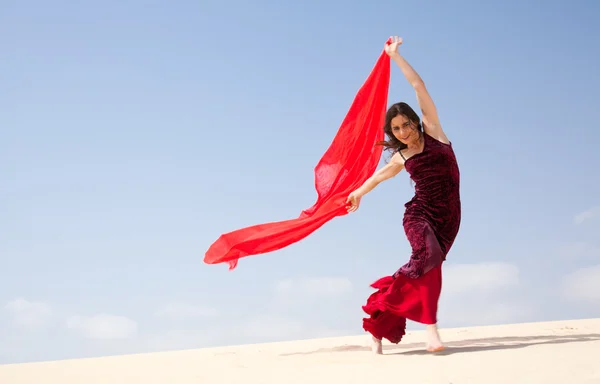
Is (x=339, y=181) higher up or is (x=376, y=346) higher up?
(x=339, y=181)

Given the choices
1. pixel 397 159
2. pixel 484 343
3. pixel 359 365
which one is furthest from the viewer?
pixel 484 343

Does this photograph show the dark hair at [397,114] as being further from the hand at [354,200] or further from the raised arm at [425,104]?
the hand at [354,200]

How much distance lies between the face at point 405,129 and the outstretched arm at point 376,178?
24 cm

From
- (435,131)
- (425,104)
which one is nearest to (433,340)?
(435,131)

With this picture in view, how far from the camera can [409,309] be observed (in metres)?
5.98

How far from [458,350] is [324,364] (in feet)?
3.99

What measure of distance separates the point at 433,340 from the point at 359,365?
78 centimetres

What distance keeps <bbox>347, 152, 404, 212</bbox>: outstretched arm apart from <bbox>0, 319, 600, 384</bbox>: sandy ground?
1.54 meters

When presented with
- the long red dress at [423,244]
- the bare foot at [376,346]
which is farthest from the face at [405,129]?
the bare foot at [376,346]

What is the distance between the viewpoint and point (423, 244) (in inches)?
236

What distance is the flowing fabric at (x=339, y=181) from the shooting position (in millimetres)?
7238

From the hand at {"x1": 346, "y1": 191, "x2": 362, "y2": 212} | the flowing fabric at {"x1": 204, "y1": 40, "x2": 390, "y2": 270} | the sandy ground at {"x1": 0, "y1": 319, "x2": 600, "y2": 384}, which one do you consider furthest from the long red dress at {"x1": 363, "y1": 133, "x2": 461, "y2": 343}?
the flowing fabric at {"x1": 204, "y1": 40, "x2": 390, "y2": 270}

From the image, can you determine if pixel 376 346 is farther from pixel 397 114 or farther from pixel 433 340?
pixel 397 114

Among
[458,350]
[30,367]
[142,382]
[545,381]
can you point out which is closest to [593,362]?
[545,381]
